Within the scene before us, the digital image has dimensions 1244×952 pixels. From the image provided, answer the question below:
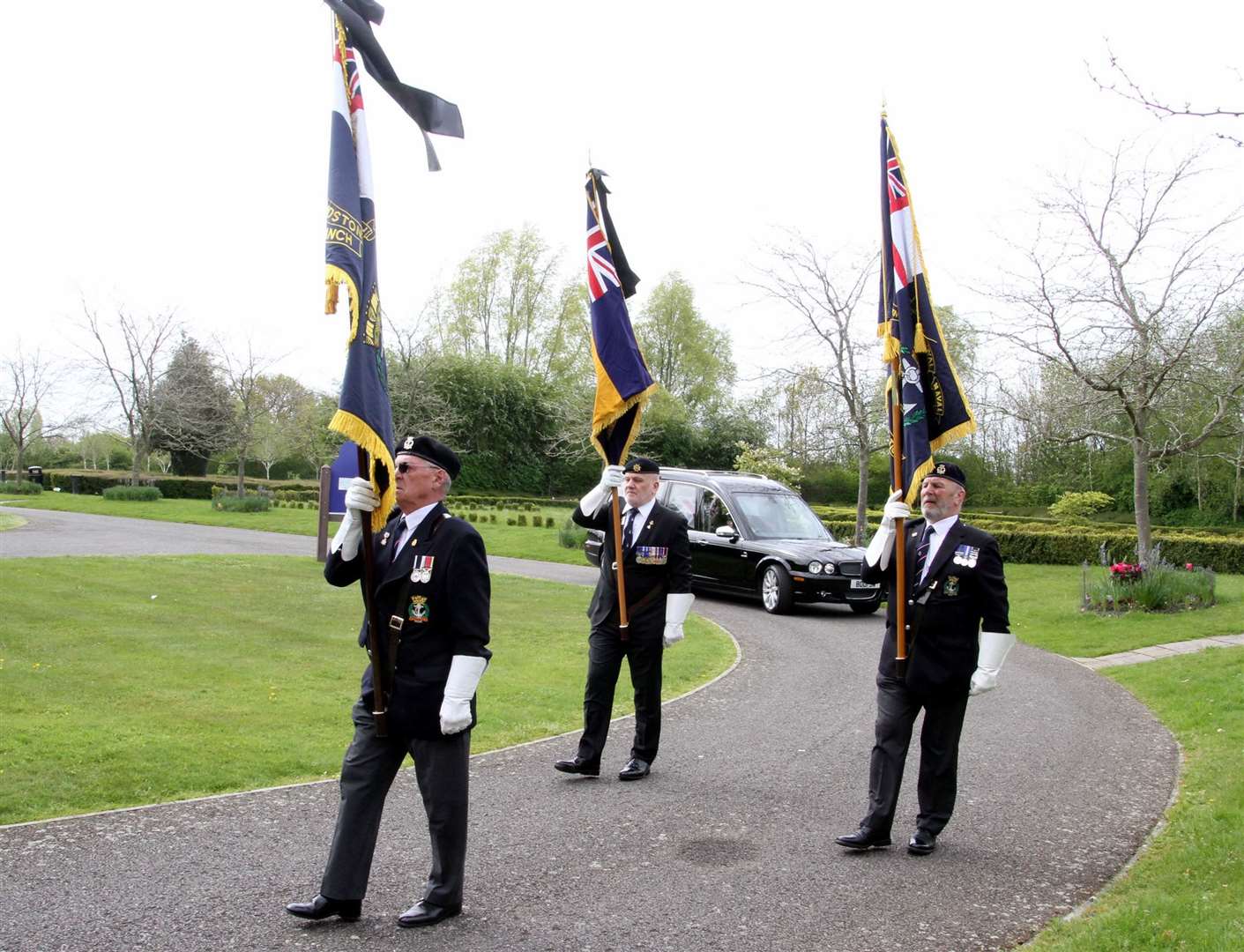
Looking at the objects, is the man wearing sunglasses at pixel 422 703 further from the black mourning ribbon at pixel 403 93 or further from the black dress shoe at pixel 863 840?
the black dress shoe at pixel 863 840

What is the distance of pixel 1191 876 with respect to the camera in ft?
15.7

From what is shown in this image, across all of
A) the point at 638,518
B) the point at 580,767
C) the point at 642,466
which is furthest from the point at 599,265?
the point at 580,767

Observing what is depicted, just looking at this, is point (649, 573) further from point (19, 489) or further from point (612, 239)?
point (19, 489)

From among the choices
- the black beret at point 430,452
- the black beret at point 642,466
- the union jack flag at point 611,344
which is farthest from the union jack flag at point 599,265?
the black beret at point 430,452

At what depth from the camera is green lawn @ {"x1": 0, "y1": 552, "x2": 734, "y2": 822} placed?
6359mm

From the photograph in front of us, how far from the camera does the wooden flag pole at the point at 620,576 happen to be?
6.88 metres

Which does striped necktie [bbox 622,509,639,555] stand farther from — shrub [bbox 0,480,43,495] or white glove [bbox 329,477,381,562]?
shrub [bbox 0,480,43,495]

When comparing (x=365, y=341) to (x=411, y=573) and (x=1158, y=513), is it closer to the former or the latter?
(x=411, y=573)

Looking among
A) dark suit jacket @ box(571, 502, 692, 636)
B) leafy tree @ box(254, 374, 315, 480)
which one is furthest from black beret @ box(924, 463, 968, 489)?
leafy tree @ box(254, 374, 315, 480)

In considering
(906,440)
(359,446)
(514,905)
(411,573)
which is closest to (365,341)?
(359,446)

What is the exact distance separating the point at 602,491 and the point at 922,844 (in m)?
2.94

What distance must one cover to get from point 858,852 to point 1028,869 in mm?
815

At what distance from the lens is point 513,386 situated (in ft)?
174

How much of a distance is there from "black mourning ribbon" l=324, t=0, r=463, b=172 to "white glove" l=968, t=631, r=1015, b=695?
3.67m
